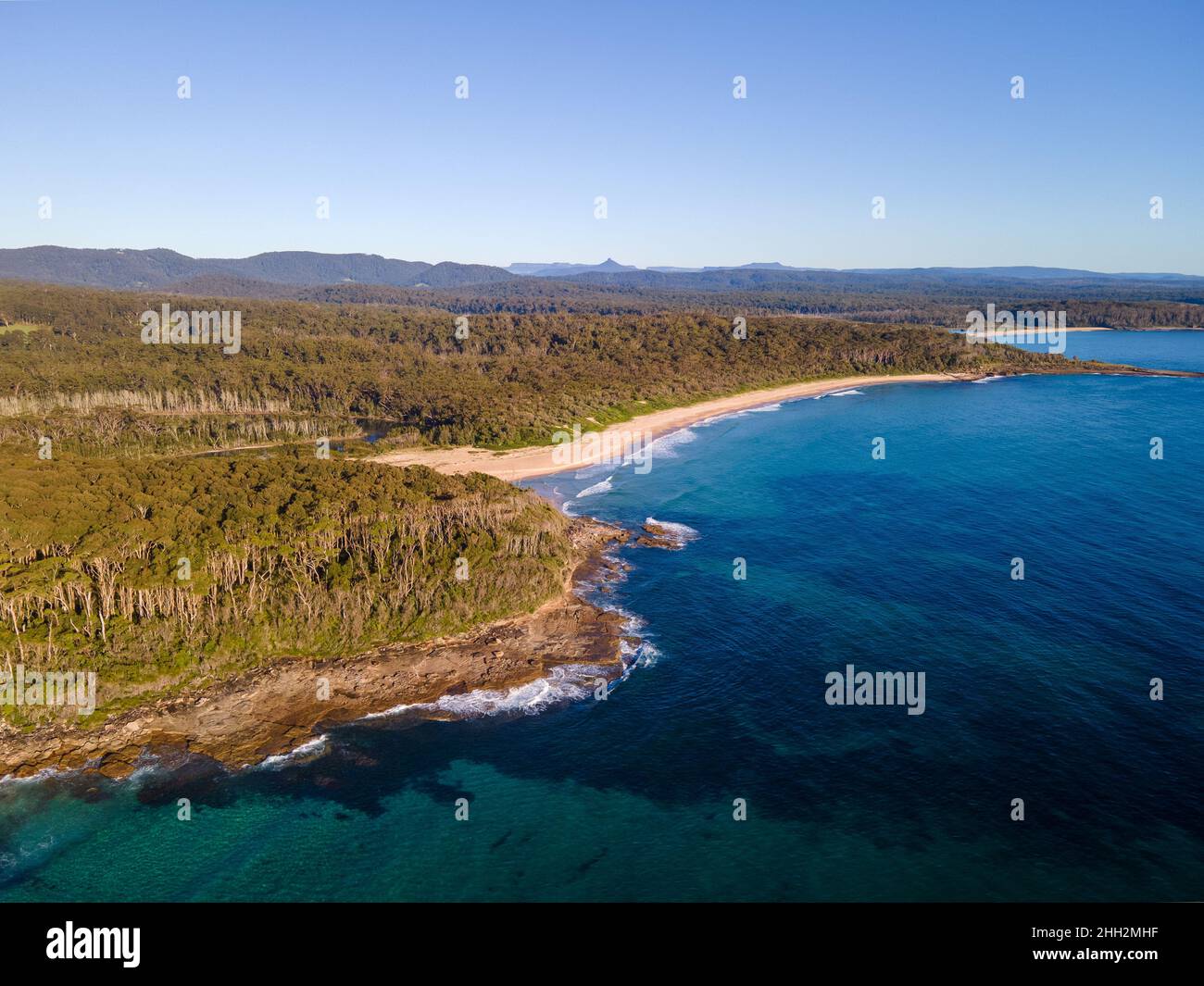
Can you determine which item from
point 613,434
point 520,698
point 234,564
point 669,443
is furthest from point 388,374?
point 520,698

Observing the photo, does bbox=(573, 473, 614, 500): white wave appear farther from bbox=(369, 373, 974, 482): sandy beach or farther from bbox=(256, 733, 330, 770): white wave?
bbox=(256, 733, 330, 770): white wave

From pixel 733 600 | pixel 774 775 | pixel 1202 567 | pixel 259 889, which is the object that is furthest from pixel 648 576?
pixel 1202 567

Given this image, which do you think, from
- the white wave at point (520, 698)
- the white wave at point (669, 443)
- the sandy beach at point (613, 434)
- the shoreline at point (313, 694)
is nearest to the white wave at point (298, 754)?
the shoreline at point (313, 694)

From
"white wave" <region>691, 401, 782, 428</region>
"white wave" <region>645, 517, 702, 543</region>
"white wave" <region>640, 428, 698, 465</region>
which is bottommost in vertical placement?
"white wave" <region>645, 517, 702, 543</region>

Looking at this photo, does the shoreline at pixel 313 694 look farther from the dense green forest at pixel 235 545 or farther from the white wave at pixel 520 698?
the dense green forest at pixel 235 545

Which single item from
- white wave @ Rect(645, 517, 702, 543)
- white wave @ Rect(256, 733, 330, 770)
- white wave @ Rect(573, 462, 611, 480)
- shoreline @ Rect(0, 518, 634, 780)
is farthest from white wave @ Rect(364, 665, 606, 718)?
white wave @ Rect(573, 462, 611, 480)

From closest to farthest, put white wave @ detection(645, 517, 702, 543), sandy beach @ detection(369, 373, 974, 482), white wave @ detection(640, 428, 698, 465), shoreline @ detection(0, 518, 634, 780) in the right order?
shoreline @ detection(0, 518, 634, 780) → white wave @ detection(645, 517, 702, 543) → sandy beach @ detection(369, 373, 974, 482) → white wave @ detection(640, 428, 698, 465)

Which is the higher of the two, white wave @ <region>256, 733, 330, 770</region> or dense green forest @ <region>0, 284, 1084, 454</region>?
dense green forest @ <region>0, 284, 1084, 454</region>
